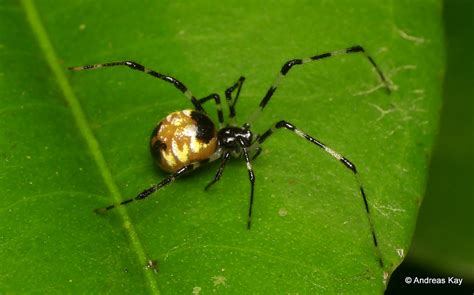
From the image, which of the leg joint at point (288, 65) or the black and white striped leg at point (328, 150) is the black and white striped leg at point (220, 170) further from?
the leg joint at point (288, 65)

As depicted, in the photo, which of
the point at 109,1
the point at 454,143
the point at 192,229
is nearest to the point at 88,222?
the point at 192,229

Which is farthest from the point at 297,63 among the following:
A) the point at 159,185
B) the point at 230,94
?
the point at 159,185

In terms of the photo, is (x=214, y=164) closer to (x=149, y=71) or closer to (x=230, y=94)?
(x=230, y=94)

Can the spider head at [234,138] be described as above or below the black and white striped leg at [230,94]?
below

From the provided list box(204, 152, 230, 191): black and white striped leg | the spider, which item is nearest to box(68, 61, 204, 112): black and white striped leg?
the spider

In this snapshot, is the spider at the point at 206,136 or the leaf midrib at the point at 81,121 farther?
the spider at the point at 206,136

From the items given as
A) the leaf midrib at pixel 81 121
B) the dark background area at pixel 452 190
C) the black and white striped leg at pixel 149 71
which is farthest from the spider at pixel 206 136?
the dark background area at pixel 452 190
